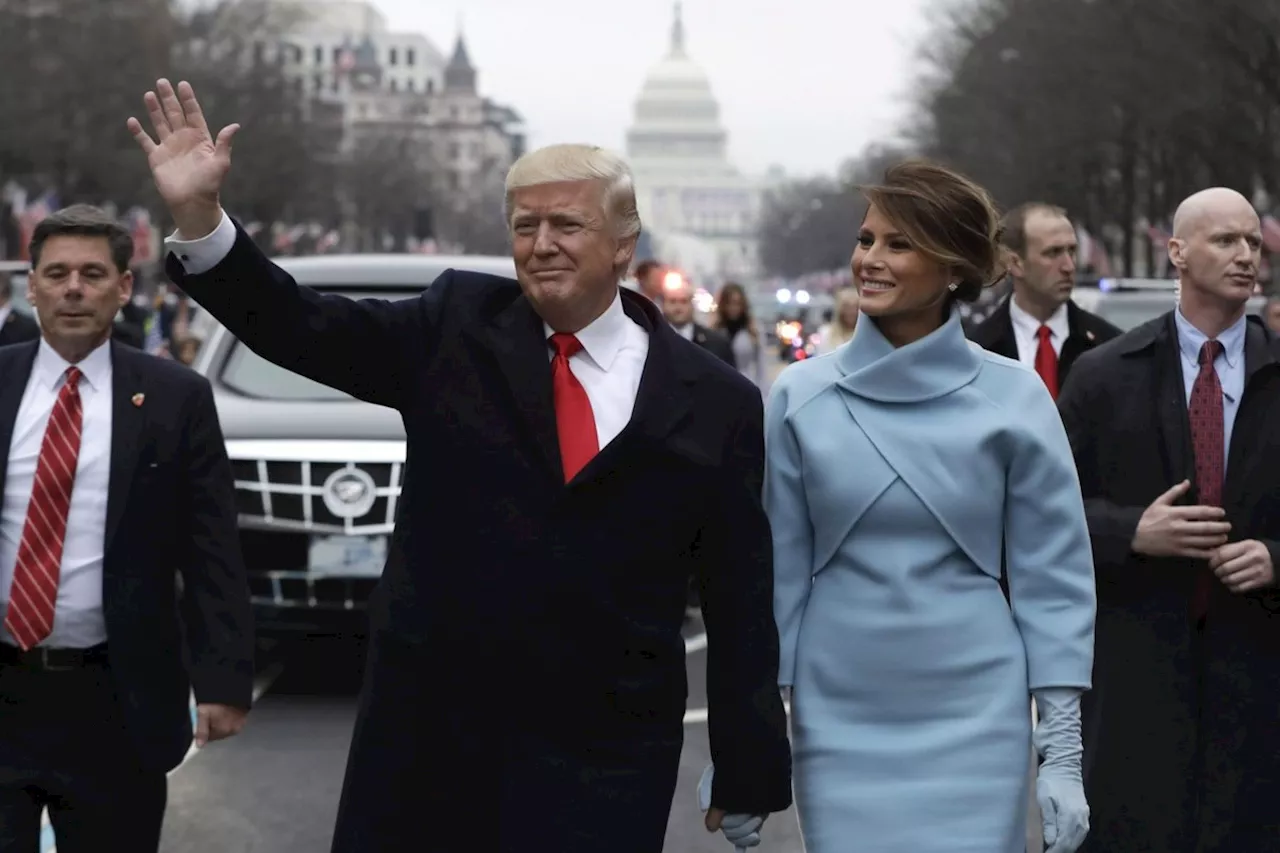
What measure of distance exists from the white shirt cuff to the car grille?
6.58 metres

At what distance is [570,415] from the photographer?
4414 millimetres

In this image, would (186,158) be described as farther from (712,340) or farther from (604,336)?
(712,340)

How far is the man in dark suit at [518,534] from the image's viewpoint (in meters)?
4.31

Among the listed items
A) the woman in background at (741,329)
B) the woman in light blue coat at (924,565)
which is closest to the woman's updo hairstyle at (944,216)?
the woman in light blue coat at (924,565)

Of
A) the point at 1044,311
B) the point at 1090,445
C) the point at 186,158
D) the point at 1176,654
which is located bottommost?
the point at 1176,654

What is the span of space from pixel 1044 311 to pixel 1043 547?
383 centimetres

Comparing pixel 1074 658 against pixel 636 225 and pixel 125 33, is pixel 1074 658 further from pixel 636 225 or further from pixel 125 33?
pixel 125 33

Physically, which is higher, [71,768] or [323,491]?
[71,768]

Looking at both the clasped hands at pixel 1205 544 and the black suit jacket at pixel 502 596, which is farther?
the clasped hands at pixel 1205 544

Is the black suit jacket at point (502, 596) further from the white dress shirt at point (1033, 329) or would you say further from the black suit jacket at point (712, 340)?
the black suit jacket at point (712, 340)

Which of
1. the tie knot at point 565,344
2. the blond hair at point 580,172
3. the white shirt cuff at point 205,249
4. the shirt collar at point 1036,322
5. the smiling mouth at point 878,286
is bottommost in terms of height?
the shirt collar at point 1036,322

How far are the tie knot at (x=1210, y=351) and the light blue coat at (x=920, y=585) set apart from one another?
55.1 inches

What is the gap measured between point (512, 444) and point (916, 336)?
35.9 inches

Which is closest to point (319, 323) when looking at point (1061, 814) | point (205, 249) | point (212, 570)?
point (205, 249)
